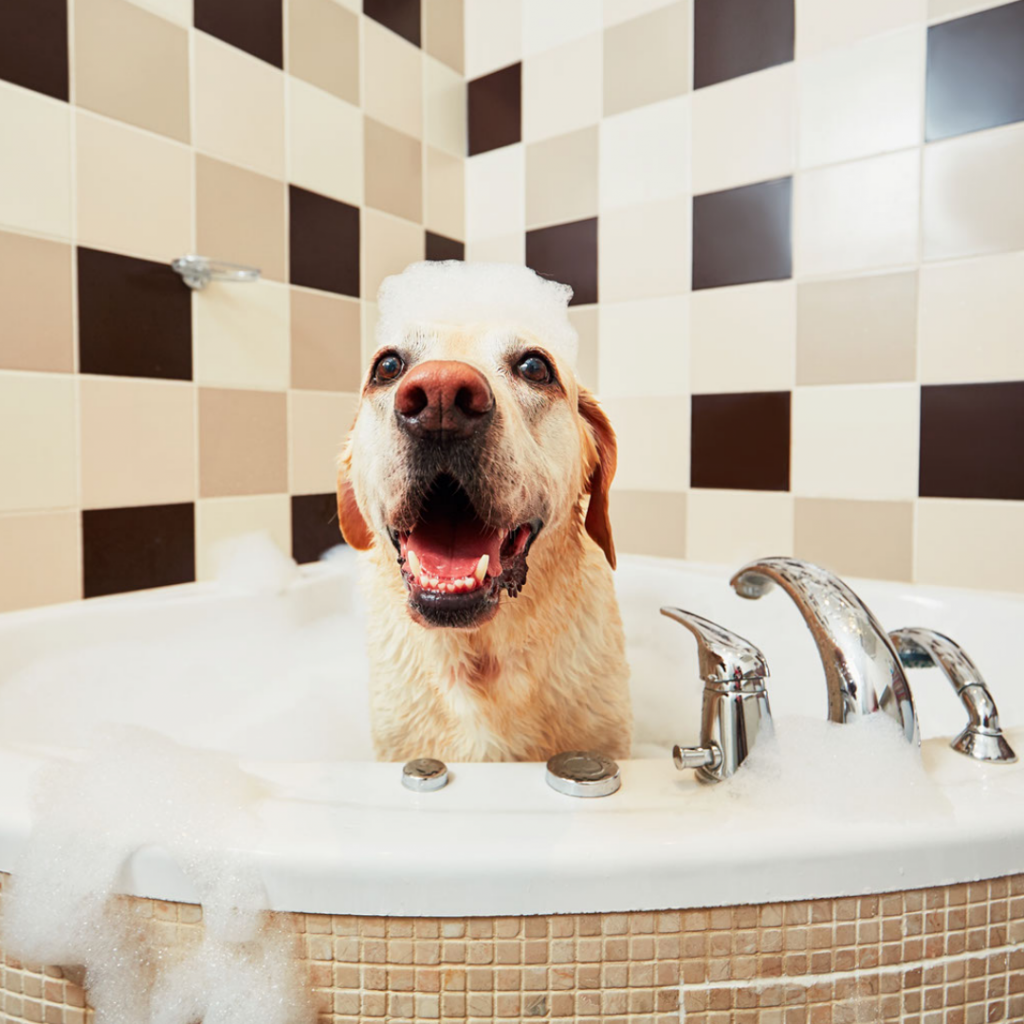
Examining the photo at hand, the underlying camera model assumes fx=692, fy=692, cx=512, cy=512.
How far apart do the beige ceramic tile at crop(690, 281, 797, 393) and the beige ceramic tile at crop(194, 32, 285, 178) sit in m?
1.00

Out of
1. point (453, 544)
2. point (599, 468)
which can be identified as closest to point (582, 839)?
point (453, 544)

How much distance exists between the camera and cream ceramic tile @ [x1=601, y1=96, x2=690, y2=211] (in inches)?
63.3

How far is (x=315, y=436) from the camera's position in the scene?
5.31 feet

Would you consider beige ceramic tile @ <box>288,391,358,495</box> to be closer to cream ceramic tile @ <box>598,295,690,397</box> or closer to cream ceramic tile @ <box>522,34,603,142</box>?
cream ceramic tile @ <box>598,295,690,397</box>

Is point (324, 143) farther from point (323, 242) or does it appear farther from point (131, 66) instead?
point (131, 66)

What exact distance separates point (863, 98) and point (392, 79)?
105cm

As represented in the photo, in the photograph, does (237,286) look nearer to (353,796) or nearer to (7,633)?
(7,633)

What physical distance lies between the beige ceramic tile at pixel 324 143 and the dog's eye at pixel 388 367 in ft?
3.44

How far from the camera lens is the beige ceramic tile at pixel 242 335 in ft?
4.61

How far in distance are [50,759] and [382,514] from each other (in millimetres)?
371

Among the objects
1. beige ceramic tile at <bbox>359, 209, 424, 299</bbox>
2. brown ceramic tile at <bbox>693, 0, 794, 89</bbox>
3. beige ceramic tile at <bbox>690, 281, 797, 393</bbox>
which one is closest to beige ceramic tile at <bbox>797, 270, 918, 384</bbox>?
beige ceramic tile at <bbox>690, 281, 797, 393</bbox>

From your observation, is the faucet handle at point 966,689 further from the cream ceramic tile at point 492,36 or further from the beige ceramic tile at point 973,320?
the cream ceramic tile at point 492,36

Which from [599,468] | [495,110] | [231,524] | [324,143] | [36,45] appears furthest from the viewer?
[495,110]

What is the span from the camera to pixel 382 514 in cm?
67
